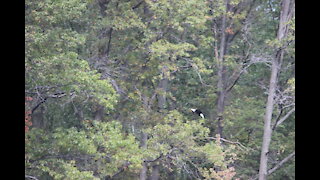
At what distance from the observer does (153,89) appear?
49.2 feet

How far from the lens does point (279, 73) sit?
1520 cm

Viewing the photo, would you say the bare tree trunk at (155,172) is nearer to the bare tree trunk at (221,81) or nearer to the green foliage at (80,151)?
the bare tree trunk at (221,81)

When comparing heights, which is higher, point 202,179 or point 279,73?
point 279,73

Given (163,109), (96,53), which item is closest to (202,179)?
(163,109)

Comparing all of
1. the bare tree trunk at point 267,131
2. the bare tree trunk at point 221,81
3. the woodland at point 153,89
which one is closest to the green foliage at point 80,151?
the woodland at point 153,89

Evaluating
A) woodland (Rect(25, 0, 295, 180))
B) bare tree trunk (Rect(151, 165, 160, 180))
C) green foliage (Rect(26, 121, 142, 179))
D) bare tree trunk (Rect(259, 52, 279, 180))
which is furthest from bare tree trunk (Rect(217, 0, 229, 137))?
green foliage (Rect(26, 121, 142, 179))

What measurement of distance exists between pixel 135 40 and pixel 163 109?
226 cm

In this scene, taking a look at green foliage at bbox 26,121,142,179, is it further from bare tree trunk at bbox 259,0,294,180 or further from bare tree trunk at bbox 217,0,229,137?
bare tree trunk at bbox 217,0,229,137

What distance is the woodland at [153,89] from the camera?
10.0 meters

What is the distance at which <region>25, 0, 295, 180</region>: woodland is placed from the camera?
10.0 metres

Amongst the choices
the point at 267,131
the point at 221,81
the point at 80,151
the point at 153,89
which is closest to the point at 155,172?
the point at 153,89

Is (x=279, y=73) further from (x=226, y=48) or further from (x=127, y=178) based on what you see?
(x=127, y=178)
